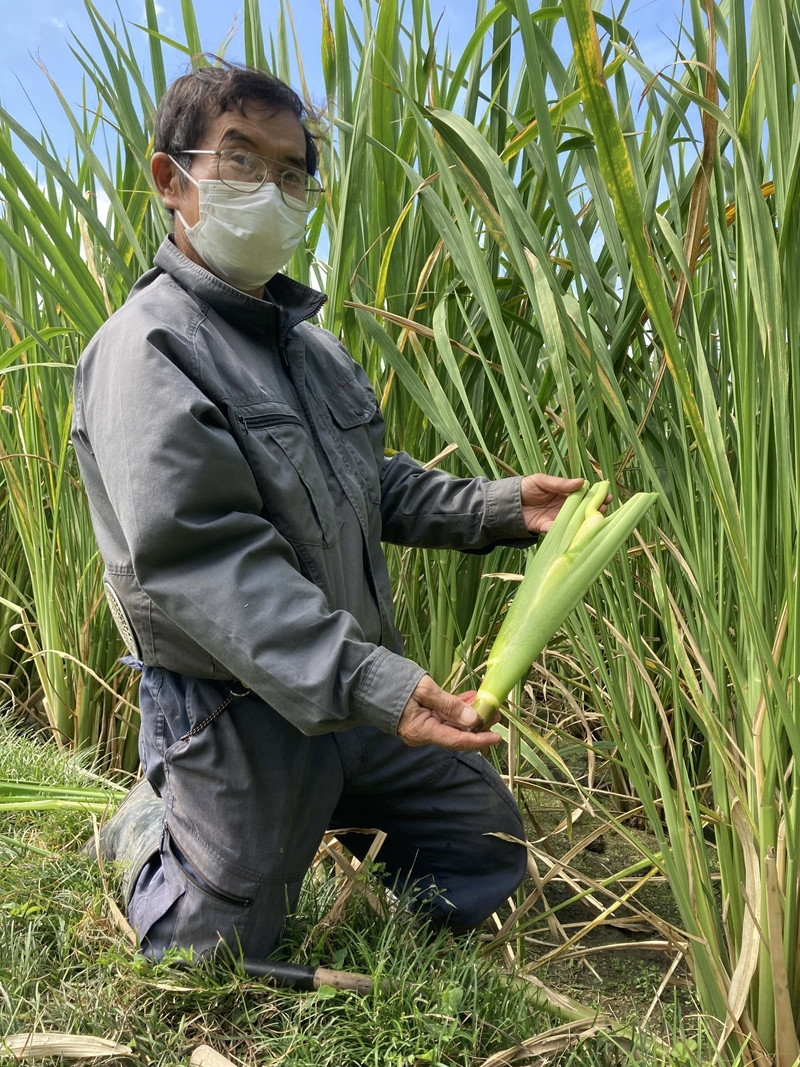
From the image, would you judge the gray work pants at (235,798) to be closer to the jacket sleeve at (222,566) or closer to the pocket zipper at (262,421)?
the jacket sleeve at (222,566)

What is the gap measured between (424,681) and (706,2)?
2.76 ft

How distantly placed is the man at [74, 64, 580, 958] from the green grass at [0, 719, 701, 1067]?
7 centimetres

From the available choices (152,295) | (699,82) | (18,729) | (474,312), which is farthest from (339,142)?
(18,729)

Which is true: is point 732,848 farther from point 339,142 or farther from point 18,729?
point 18,729

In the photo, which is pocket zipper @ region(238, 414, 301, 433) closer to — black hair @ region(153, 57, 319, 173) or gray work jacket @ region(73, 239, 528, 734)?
gray work jacket @ region(73, 239, 528, 734)

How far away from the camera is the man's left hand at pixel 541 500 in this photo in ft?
4.42

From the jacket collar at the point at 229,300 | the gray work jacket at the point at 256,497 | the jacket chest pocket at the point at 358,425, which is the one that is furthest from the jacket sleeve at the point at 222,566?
the jacket chest pocket at the point at 358,425

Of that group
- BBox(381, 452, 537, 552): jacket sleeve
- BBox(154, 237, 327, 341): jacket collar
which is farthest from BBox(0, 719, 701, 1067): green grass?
BBox(154, 237, 327, 341): jacket collar

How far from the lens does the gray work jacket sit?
114 cm

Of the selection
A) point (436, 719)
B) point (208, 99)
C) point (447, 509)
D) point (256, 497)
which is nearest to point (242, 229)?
point (208, 99)

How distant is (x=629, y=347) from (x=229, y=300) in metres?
0.58

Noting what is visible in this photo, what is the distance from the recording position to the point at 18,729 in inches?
113

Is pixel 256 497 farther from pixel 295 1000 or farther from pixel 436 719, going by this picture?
pixel 295 1000

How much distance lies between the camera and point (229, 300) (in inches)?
54.9
